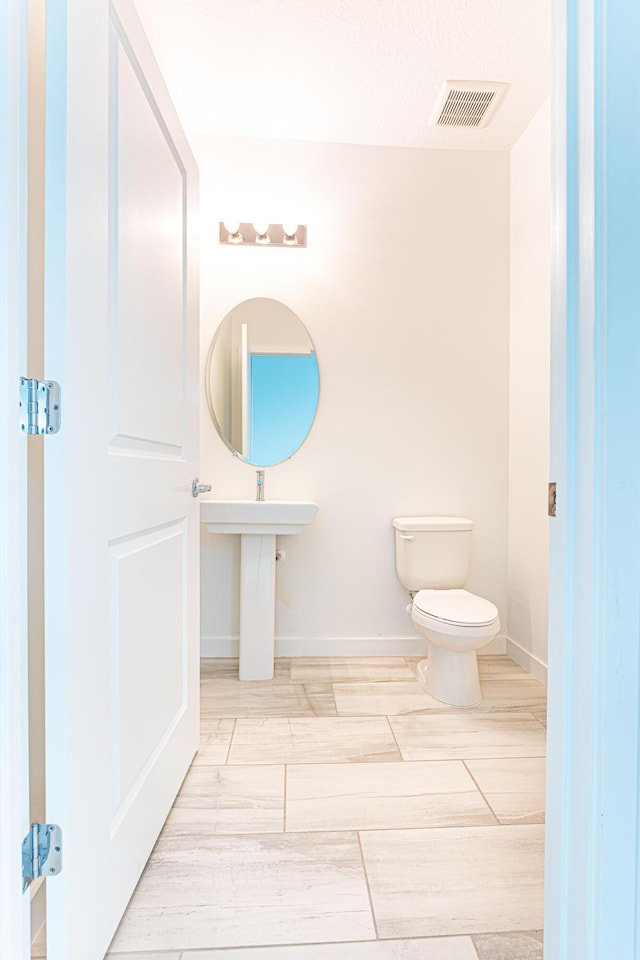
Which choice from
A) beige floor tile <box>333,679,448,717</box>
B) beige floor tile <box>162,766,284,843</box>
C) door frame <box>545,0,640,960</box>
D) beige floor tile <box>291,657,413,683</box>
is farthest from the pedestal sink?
door frame <box>545,0,640,960</box>

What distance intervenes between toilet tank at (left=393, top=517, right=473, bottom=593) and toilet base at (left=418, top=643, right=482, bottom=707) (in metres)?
0.38

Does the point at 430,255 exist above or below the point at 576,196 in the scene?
above

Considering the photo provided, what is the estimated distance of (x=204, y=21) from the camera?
6.41ft

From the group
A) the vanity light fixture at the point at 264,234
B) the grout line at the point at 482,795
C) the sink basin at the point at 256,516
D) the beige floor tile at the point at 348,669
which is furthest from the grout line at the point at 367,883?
the vanity light fixture at the point at 264,234

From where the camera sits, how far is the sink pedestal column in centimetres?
246

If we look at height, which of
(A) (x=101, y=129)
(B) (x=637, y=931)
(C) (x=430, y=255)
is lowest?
(B) (x=637, y=931)

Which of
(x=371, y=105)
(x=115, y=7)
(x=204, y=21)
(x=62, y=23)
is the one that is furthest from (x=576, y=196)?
(x=371, y=105)

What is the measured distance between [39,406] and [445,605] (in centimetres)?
180

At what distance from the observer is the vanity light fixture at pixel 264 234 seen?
2.65 meters

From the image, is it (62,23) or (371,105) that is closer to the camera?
(62,23)

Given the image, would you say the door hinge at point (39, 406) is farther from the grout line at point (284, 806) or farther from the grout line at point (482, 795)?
the grout line at point (482, 795)

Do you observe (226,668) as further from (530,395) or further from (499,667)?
(530,395)

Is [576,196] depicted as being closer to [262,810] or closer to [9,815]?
[9,815]

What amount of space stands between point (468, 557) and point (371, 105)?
2.10 meters
